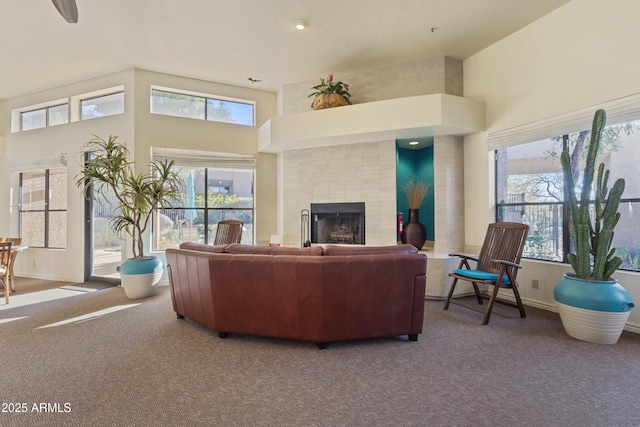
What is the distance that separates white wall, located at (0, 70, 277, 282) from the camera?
16.9ft

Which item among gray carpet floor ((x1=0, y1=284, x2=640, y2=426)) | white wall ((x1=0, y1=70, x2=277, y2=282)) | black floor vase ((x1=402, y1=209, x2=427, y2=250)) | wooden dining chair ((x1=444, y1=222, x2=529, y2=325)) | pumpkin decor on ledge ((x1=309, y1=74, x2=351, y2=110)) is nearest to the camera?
gray carpet floor ((x1=0, y1=284, x2=640, y2=426))

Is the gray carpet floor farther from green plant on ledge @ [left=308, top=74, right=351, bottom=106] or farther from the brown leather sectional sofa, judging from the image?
green plant on ledge @ [left=308, top=74, right=351, bottom=106]

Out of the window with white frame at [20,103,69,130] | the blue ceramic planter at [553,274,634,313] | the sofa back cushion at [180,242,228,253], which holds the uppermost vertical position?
the window with white frame at [20,103,69,130]

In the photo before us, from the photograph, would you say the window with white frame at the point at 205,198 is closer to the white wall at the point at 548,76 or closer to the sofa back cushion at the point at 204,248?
the sofa back cushion at the point at 204,248

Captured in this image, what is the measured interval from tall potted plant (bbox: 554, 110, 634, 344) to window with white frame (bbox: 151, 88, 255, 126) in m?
4.85

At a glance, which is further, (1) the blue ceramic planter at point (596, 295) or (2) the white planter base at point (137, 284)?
(2) the white planter base at point (137, 284)

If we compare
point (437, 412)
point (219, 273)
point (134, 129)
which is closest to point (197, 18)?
point (134, 129)

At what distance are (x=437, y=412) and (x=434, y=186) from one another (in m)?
3.54

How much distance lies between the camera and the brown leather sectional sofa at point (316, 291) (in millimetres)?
2613

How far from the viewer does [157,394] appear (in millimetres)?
2000

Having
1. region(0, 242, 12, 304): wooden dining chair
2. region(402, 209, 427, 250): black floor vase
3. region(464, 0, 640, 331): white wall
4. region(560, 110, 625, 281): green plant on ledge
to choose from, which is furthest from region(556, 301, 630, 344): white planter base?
region(0, 242, 12, 304): wooden dining chair

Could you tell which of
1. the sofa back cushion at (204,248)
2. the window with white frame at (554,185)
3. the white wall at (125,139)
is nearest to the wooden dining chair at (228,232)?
the white wall at (125,139)

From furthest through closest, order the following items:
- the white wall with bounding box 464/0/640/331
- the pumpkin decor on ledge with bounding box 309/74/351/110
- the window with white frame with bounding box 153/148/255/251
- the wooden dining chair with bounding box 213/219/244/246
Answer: the window with white frame with bounding box 153/148/255/251 < the wooden dining chair with bounding box 213/219/244/246 < the pumpkin decor on ledge with bounding box 309/74/351/110 < the white wall with bounding box 464/0/640/331

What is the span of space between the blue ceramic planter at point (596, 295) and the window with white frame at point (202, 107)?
16.9 ft
